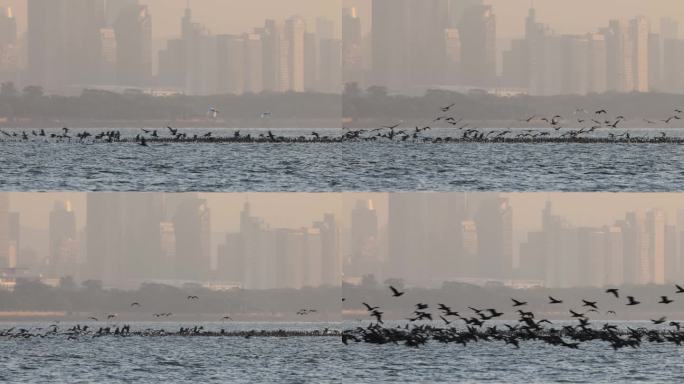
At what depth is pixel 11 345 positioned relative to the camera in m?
145

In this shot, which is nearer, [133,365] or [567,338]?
[133,365]

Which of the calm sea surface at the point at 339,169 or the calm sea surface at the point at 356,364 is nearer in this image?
the calm sea surface at the point at 356,364

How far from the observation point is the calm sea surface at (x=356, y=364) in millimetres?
90375

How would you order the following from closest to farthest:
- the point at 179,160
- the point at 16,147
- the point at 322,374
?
the point at 322,374 < the point at 179,160 < the point at 16,147

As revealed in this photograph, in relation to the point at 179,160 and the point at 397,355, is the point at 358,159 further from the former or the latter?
the point at 397,355

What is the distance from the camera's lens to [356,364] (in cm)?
10281

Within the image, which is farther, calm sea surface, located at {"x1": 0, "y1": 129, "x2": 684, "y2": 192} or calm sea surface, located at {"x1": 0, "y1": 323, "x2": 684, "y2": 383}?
calm sea surface, located at {"x1": 0, "y1": 129, "x2": 684, "y2": 192}

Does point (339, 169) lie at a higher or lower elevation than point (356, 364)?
higher

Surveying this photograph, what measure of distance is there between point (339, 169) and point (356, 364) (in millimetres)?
34064

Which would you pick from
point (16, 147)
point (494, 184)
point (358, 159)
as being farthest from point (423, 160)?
point (16, 147)

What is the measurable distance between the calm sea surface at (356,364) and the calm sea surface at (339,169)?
12.7m

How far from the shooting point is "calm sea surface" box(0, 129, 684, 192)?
12588 cm

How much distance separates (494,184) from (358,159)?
21088 millimetres

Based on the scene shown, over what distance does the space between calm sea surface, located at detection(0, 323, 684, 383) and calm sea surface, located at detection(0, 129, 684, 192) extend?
41.7ft
